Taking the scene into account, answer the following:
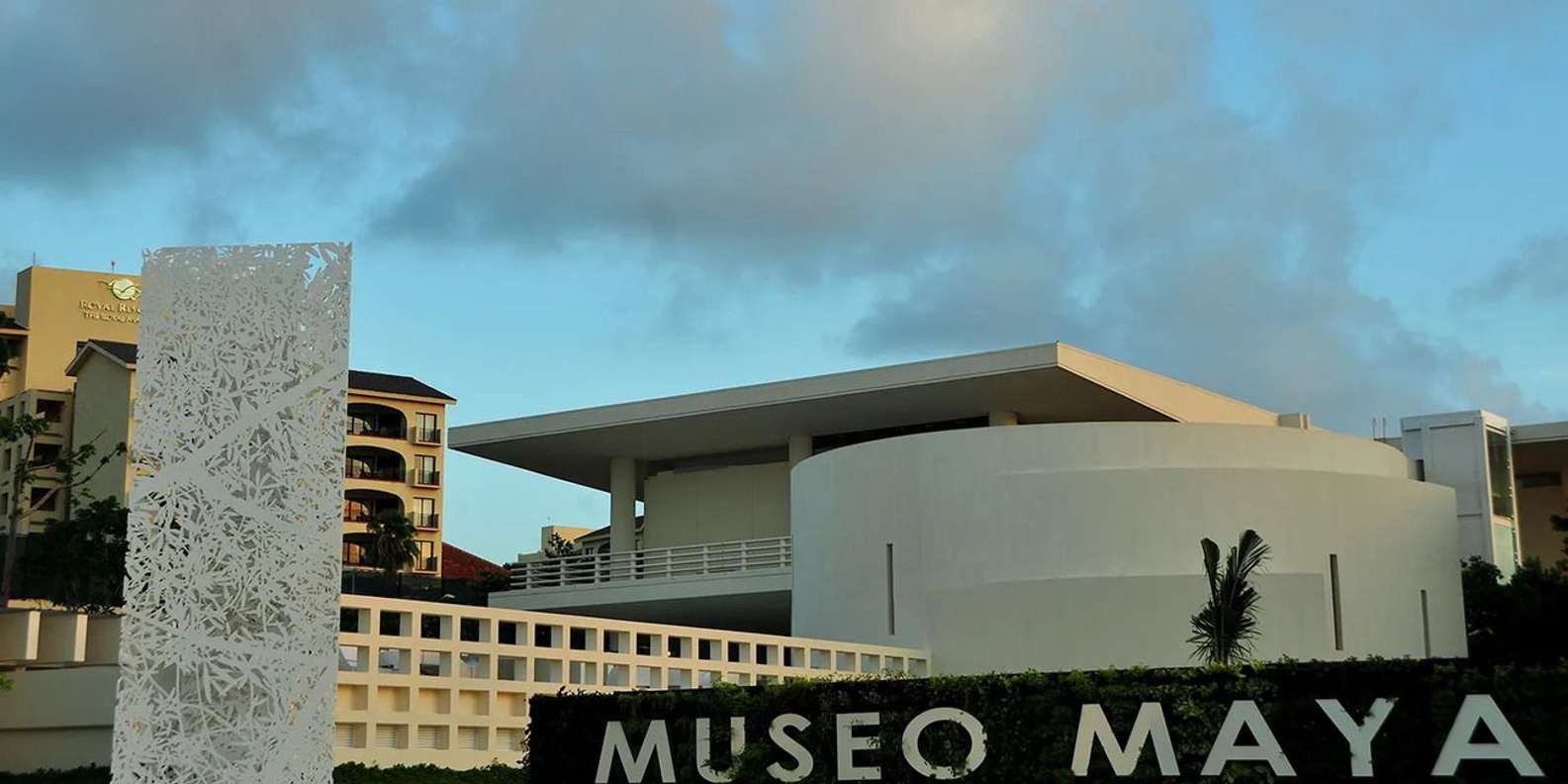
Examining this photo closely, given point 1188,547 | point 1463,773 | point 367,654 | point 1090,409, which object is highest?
point 1090,409

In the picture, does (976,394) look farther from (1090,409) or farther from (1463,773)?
(1463,773)

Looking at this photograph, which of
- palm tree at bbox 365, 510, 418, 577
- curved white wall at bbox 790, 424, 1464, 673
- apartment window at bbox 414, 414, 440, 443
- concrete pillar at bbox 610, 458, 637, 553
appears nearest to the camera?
curved white wall at bbox 790, 424, 1464, 673

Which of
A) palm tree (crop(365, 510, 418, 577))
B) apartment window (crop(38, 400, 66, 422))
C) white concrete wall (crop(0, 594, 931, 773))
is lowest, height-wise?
white concrete wall (crop(0, 594, 931, 773))

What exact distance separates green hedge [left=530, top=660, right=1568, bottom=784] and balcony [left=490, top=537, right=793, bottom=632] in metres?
16.0

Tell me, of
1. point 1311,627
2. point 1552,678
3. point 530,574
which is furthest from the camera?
point 530,574

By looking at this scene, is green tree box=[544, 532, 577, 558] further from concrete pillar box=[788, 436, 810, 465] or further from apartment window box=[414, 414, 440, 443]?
concrete pillar box=[788, 436, 810, 465]

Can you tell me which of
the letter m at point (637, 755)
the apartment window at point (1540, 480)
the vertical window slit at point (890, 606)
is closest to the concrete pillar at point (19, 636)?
the letter m at point (637, 755)

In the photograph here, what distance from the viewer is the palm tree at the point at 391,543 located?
66.9m

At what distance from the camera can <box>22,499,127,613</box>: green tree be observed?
183 feet

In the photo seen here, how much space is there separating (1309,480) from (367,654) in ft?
51.6

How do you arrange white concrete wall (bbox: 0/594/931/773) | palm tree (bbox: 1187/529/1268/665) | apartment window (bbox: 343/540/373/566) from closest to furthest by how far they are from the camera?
1. white concrete wall (bbox: 0/594/931/773)
2. palm tree (bbox: 1187/529/1268/665)
3. apartment window (bbox: 343/540/373/566)

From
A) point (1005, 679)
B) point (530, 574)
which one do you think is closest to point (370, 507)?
point (530, 574)

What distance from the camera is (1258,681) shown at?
49.6 ft

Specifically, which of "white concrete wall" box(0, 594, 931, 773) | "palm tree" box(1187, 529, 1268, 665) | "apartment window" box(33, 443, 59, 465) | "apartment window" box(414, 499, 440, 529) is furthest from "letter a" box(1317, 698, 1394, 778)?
"apartment window" box(414, 499, 440, 529)
